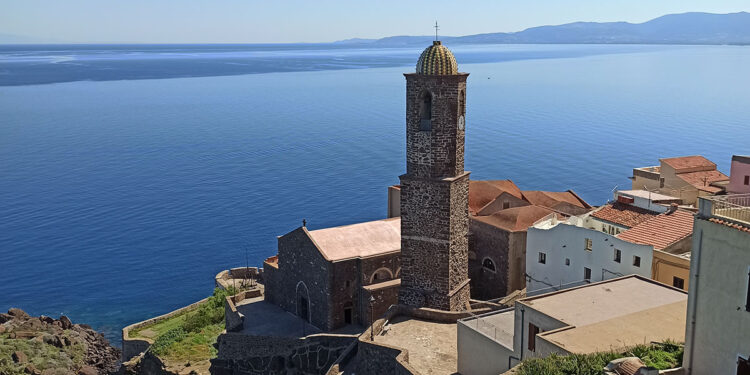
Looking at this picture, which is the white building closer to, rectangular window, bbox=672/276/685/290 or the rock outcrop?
rectangular window, bbox=672/276/685/290

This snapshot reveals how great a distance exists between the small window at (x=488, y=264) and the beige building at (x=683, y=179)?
10.7 m

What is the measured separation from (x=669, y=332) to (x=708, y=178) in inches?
910

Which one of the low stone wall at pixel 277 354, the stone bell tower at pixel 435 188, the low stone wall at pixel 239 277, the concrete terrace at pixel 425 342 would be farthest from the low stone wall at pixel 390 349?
the low stone wall at pixel 239 277

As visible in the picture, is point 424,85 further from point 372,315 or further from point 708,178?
point 708,178

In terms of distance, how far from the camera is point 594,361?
54.3 ft

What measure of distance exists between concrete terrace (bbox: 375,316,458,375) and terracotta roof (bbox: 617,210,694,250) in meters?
8.61

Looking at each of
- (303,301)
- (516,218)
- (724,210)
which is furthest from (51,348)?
(724,210)

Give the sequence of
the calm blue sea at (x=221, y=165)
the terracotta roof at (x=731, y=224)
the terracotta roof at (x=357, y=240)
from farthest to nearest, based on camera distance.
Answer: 1. the calm blue sea at (x=221, y=165)
2. the terracotta roof at (x=357, y=240)
3. the terracotta roof at (x=731, y=224)

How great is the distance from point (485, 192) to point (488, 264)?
7616mm

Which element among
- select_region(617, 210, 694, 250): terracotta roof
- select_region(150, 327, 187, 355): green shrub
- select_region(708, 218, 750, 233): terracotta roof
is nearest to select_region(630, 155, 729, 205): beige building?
select_region(617, 210, 694, 250): terracotta roof

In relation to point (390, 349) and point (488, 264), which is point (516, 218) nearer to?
point (488, 264)

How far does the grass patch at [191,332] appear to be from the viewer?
35.1 meters

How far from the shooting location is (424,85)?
1089 inches

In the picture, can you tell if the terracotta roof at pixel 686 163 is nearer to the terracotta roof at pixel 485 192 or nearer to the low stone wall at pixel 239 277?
the terracotta roof at pixel 485 192
